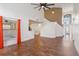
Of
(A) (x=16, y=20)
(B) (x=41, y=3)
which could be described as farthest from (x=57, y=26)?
(A) (x=16, y=20)

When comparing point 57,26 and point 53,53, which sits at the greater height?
point 57,26

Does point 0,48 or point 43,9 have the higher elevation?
point 43,9

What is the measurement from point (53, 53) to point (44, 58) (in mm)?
164

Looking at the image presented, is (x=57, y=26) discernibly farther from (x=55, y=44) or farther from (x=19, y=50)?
(x=19, y=50)

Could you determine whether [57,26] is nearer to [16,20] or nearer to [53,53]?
[53,53]

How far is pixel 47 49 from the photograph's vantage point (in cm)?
238

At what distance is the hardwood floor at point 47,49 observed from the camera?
2.36 metres

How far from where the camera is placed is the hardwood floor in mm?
2355

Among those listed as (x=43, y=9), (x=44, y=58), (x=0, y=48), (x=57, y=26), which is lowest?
(x=44, y=58)

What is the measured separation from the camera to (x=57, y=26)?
242 centimetres

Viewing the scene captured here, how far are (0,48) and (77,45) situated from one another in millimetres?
A: 1184

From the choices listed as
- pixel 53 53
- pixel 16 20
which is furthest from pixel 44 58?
pixel 16 20

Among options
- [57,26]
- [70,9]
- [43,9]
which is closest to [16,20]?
[43,9]

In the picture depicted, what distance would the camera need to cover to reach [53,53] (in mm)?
2373
